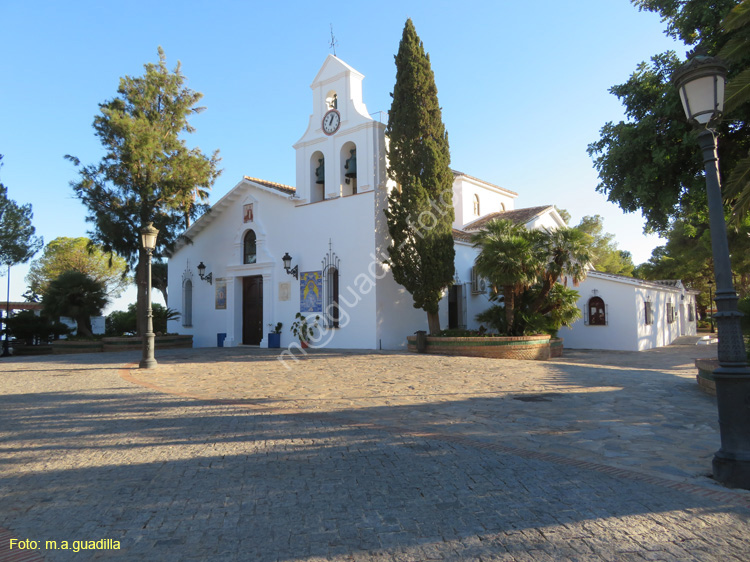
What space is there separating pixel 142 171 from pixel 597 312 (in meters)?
20.2

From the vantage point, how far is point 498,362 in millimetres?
13828

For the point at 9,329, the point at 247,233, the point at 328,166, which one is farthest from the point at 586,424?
the point at 9,329

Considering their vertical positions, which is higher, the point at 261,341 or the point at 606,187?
the point at 606,187

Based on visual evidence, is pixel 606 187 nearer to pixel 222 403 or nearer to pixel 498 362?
pixel 498 362

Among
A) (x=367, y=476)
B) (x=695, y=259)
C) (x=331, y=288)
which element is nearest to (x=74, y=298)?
(x=331, y=288)

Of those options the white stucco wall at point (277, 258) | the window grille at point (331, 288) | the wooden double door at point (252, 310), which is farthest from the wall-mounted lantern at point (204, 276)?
the window grille at point (331, 288)

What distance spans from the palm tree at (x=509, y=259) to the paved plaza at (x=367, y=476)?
22.5 feet

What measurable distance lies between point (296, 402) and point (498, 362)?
749 centimetres

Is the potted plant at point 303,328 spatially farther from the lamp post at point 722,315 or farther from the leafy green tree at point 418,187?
the lamp post at point 722,315

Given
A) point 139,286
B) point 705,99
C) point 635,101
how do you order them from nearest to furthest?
point 705,99
point 635,101
point 139,286

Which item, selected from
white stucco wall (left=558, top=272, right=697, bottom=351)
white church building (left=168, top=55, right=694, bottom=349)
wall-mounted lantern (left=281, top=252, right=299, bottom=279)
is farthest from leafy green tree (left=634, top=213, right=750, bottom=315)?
wall-mounted lantern (left=281, top=252, right=299, bottom=279)

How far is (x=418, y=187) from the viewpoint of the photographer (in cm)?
1638

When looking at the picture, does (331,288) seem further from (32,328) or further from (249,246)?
(32,328)

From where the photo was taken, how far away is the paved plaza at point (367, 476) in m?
3.22
